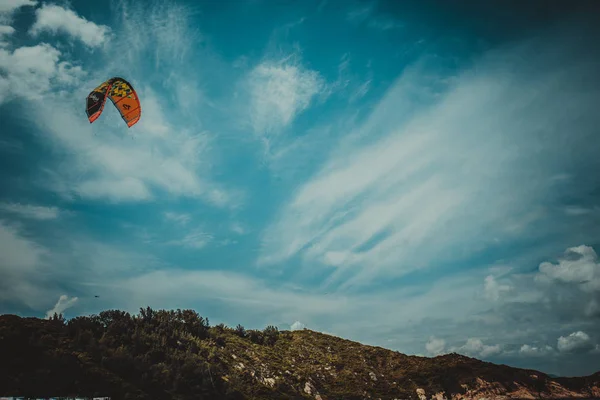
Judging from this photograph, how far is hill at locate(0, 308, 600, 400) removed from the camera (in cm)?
1761

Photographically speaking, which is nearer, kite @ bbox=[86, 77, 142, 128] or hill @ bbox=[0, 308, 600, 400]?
hill @ bbox=[0, 308, 600, 400]

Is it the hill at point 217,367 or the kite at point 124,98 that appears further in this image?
the kite at point 124,98

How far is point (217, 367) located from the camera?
84.7ft

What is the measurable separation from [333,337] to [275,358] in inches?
445

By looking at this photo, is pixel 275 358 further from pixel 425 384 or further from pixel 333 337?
pixel 425 384

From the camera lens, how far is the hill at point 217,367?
17609 millimetres

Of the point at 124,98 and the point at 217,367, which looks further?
the point at 124,98

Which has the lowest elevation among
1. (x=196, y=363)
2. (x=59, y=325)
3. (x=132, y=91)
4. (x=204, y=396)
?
(x=204, y=396)

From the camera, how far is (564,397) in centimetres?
2938

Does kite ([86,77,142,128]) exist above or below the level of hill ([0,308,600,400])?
above

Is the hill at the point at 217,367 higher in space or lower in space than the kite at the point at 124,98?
lower

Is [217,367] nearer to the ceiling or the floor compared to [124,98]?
nearer to the floor

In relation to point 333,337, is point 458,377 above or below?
below

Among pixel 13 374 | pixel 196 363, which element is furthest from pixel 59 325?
pixel 196 363
